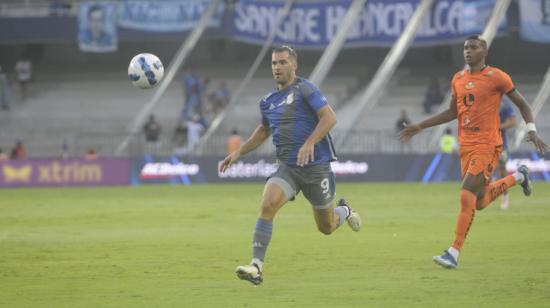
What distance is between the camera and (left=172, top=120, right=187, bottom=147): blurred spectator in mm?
38750

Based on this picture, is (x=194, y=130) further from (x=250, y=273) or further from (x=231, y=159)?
(x=250, y=273)

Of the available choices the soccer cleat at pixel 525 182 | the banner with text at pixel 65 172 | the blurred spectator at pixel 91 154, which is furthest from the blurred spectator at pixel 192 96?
the soccer cleat at pixel 525 182

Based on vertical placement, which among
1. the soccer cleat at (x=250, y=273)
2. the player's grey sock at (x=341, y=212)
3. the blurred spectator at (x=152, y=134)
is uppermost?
the soccer cleat at (x=250, y=273)

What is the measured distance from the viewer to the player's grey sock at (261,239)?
455 inches

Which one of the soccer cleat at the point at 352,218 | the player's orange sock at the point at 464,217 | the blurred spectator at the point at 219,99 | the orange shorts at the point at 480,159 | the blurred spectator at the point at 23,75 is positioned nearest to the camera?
the player's orange sock at the point at 464,217

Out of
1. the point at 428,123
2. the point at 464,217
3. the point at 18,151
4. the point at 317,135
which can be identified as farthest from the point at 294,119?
the point at 18,151

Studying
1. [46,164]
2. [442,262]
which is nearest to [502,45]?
[46,164]

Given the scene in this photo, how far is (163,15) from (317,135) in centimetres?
3295

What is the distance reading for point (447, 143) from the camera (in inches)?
1423

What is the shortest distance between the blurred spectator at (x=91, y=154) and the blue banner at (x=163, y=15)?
7.12 m

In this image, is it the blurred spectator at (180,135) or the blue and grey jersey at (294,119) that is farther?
the blurred spectator at (180,135)

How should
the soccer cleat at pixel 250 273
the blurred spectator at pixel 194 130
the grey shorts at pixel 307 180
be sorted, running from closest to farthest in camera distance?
the soccer cleat at pixel 250 273, the grey shorts at pixel 307 180, the blurred spectator at pixel 194 130

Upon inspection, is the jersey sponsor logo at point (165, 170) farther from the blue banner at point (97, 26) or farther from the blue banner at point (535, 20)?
the blue banner at point (535, 20)

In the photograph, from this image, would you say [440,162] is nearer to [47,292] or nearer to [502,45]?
[502,45]
